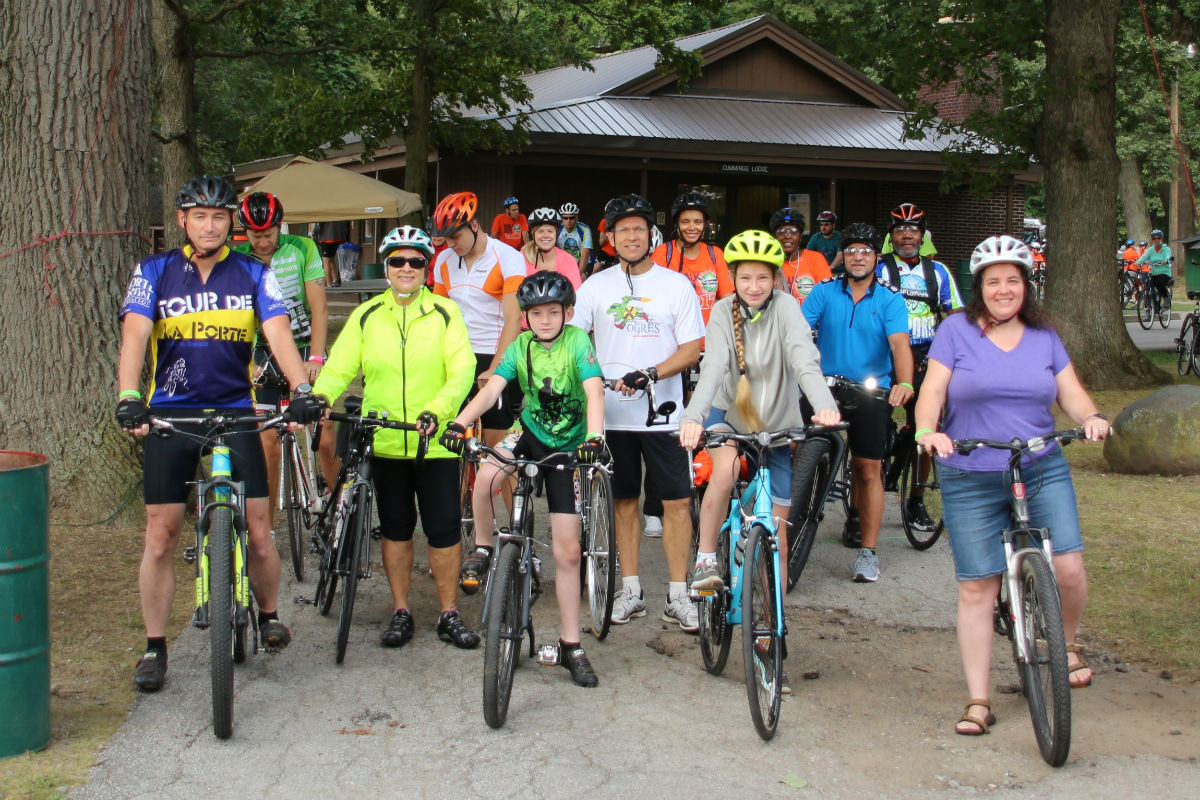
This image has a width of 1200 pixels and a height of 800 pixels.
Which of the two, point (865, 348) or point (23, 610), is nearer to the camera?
point (23, 610)

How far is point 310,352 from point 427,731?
3318 millimetres

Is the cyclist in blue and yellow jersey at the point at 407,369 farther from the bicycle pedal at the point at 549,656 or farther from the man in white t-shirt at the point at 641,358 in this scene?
the man in white t-shirt at the point at 641,358

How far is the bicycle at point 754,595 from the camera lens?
477cm

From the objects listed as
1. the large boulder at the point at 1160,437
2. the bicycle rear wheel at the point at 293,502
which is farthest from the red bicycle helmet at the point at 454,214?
the large boulder at the point at 1160,437

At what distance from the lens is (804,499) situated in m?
6.54

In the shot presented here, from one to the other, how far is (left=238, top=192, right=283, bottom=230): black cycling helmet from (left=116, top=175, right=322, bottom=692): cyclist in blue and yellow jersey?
1.69m

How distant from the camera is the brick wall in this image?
30.1m

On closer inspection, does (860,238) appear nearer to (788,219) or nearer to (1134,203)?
(788,219)

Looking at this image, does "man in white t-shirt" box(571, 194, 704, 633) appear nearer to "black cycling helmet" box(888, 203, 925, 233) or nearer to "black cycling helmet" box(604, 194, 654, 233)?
"black cycling helmet" box(604, 194, 654, 233)

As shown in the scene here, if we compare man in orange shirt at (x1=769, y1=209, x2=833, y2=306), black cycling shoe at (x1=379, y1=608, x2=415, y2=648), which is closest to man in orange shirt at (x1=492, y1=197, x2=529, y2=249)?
man in orange shirt at (x1=769, y1=209, x2=833, y2=306)

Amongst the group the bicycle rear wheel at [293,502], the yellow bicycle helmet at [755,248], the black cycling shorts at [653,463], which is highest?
the yellow bicycle helmet at [755,248]

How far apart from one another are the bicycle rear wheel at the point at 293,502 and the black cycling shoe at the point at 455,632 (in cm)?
144

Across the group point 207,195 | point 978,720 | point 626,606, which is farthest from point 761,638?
point 207,195

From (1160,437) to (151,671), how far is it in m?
8.30
